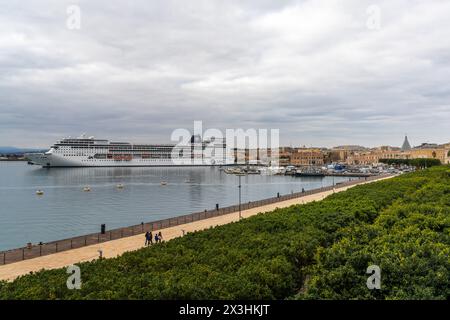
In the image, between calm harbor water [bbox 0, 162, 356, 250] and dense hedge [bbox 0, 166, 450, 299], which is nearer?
dense hedge [bbox 0, 166, 450, 299]

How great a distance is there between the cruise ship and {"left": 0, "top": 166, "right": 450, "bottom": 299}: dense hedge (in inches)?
4721

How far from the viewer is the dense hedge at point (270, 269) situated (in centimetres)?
730

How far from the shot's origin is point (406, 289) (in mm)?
7227

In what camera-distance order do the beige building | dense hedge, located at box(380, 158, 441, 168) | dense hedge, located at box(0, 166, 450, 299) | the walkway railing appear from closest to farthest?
1. dense hedge, located at box(0, 166, 450, 299)
2. the walkway railing
3. dense hedge, located at box(380, 158, 441, 168)
4. the beige building

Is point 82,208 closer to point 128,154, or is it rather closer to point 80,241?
point 80,241

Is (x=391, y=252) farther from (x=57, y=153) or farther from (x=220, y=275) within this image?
(x=57, y=153)

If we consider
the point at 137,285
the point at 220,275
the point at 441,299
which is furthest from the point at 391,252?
the point at 137,285

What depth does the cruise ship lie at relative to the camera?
122500mm

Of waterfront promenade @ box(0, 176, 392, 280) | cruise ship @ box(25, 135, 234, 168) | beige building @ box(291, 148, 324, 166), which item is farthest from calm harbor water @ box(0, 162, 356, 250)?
beige building @ box(291, 148, 324, 166)

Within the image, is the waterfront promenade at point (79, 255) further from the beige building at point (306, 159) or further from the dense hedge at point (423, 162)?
the beige building at point (306, 159)

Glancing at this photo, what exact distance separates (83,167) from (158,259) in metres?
126

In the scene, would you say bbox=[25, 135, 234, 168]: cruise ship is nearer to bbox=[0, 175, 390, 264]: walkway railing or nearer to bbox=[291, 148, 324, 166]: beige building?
bbox=[291, 148, 324, 166]: beige building

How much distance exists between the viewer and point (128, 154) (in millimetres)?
137000

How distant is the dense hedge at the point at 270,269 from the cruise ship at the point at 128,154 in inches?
4721
